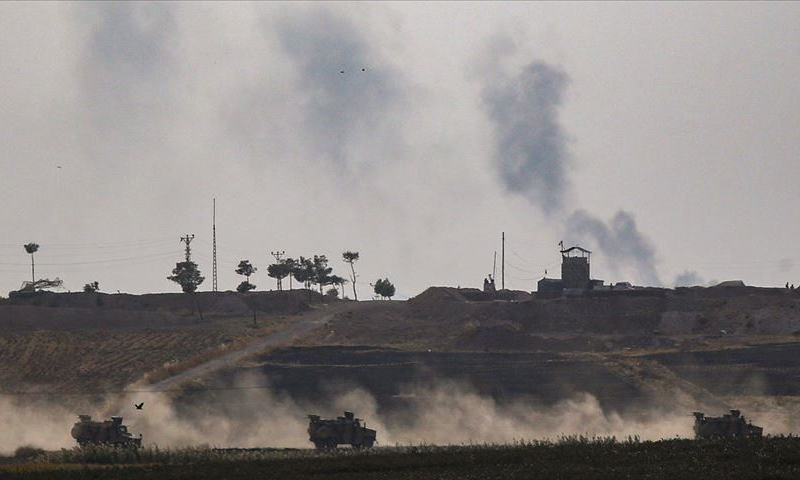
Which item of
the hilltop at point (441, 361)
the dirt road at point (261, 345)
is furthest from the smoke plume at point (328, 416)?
the dirt road at point (261, 345)

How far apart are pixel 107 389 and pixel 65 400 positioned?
523cm

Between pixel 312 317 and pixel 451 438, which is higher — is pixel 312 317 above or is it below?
above

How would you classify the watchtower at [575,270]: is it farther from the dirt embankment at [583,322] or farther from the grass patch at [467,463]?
the grass patch at [467,463]

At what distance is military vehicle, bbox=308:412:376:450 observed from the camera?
7469 cm

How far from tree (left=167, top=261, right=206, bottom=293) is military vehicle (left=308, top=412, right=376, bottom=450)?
10919cm

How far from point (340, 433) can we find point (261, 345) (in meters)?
55.2

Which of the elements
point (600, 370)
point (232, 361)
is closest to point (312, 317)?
point (232, 361)

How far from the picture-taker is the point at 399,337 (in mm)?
139375

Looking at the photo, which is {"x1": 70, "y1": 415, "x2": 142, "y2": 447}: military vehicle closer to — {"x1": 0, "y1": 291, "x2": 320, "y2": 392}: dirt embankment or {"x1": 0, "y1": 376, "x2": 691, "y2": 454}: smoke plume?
{"x1": 0, "y1": 376, "x2": 691, "y2": 454}: smoke plume

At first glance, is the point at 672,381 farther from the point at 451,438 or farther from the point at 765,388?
the point at 451,438

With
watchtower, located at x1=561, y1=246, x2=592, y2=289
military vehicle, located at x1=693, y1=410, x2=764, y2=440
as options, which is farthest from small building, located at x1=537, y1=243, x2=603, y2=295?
military vehicle, located at x1=693, y1=410, x2=764, y2=440

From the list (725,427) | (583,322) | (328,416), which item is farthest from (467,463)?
(583,322)

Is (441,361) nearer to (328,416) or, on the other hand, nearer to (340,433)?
(328,416)

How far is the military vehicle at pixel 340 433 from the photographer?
74688mm
